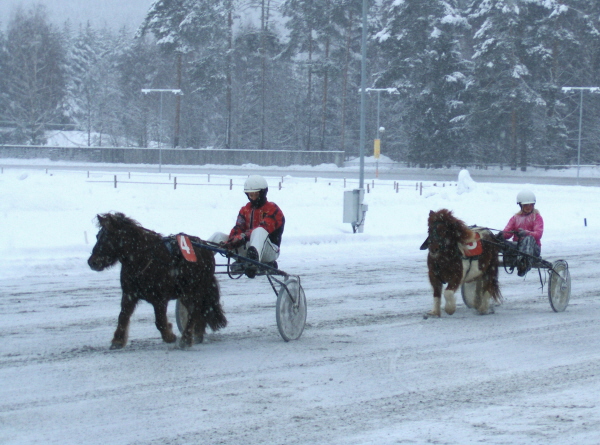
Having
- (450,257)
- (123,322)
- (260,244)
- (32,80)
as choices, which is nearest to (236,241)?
(260,244)

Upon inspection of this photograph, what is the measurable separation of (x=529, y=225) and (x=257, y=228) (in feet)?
14.3

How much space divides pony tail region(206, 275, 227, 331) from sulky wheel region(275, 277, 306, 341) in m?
0.56

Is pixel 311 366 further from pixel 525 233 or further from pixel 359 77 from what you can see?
pixel 359 77

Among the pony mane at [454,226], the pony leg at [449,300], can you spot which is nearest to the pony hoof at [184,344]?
the pony mane at [454,226]

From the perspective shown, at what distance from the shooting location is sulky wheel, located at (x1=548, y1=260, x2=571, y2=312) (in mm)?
10156

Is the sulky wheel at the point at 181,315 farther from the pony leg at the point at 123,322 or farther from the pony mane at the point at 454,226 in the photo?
the pony mane at the point at 454,226

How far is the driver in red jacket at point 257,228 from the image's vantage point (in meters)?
8.02

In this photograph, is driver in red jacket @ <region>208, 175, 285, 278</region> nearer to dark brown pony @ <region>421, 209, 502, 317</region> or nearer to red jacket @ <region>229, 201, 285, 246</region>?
red jacket @ <region>229, 201, 285, 246</region>

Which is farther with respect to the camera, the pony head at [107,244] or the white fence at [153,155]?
the white fence at [153,155]

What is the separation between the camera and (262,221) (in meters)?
8.20

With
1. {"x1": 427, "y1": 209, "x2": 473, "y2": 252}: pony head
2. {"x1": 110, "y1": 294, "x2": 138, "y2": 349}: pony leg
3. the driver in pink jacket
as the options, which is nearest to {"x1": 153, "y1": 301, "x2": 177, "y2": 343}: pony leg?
{"x1": 110, "y1": 294, "x2": 138, "y2": 349}: pony leg

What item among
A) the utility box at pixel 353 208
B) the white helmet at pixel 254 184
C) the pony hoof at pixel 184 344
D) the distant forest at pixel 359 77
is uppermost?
the distant forest at pixel 359 77

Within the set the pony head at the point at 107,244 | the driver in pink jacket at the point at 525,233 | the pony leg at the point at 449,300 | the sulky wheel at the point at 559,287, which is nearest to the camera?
the pony head at the point at 107,244

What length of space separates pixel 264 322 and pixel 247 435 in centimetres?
402
